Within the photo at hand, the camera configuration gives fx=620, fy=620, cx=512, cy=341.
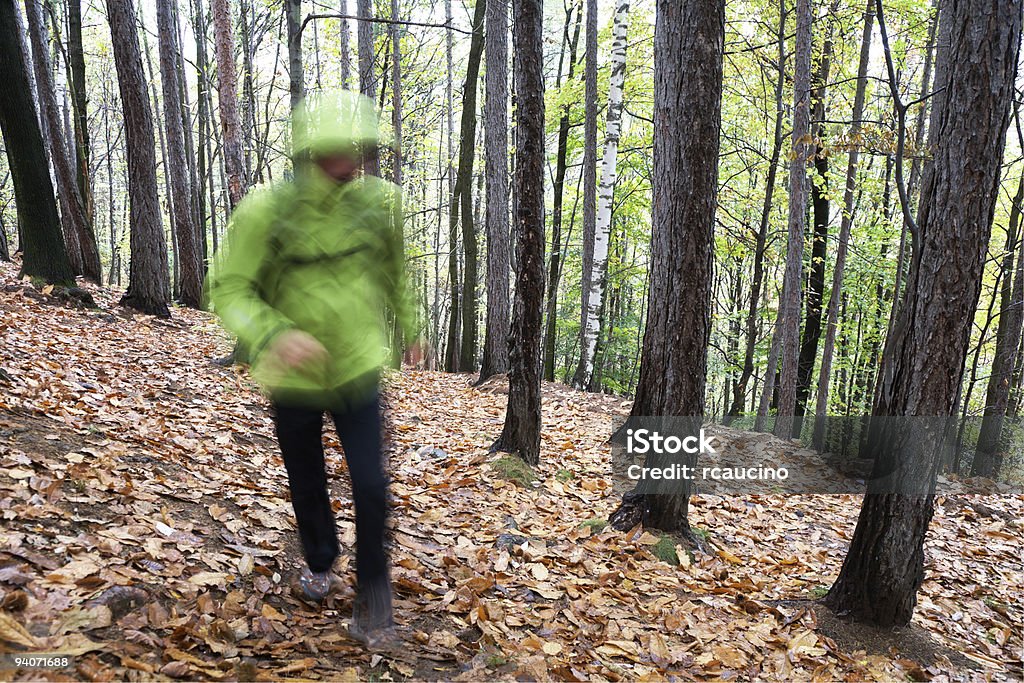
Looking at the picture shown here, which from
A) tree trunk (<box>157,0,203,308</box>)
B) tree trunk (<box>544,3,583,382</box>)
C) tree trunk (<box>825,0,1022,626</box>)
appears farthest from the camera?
tree trunk (<box>544,3,583,382</box>)

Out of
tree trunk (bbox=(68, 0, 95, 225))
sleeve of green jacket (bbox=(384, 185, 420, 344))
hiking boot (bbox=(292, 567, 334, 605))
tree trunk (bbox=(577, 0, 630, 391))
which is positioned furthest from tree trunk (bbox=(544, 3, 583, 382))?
hiking boot (bbox=(292, 567, 334, 605))

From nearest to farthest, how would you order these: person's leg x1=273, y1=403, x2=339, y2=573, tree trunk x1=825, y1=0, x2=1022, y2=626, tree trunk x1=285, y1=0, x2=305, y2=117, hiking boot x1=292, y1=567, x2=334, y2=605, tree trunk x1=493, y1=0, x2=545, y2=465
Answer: person's leg x1=273, y1=403, x2=339, y2=573 < hiking boot x1=292, y1=567, x2=334, y2=605 < tree trunk x1=825, y1=0, x2=1022, y2=626 < tree trunk x1=493, y1=0, x2=545, y2=465 < tree trunk x1=285, y1=0, x2=305, y2=117

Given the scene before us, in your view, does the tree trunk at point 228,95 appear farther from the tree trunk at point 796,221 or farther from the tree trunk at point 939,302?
the tree trunk at point 796,221

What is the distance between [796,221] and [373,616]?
31.1 ft

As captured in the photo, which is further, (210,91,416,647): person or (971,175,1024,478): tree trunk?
(971,175,1024,478): tree trunk

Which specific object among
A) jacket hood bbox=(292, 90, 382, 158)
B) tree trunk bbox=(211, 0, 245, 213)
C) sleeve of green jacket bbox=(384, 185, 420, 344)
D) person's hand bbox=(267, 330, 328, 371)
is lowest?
person's hand bbox=(267, 330, 328, 371)

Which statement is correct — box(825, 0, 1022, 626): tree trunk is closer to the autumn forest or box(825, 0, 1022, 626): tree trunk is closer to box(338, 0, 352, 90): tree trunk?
the autumn forest

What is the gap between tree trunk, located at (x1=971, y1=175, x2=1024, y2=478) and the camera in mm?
8672

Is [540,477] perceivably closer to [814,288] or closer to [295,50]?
[295,50]

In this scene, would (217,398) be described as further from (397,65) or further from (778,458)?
(397,65)

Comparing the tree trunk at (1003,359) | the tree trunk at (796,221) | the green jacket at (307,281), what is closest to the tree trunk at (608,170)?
the tree trunk at (796,221)

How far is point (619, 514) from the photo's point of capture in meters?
5.20

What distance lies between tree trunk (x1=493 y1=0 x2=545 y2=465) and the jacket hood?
10.7 feet

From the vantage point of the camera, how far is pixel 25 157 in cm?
798
